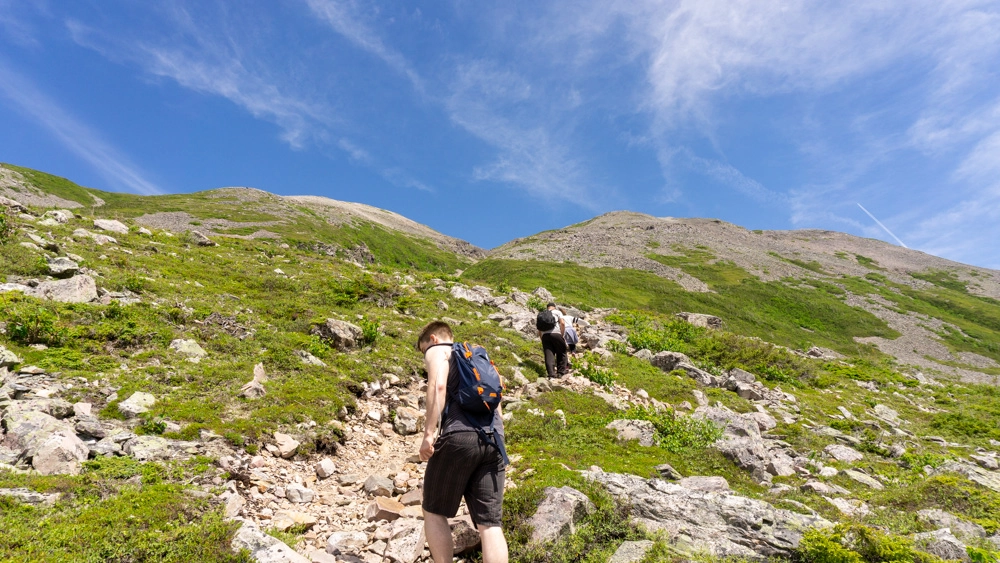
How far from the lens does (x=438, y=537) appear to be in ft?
17.1

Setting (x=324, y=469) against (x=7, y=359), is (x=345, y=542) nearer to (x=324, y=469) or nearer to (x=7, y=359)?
(x=324, y=469)

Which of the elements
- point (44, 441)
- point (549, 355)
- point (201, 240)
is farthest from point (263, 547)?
point (201, 240)

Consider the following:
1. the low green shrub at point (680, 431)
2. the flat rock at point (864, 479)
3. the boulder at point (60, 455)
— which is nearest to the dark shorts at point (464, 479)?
the boulder at point (60, 455)

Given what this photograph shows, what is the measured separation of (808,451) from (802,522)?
790 centimetres

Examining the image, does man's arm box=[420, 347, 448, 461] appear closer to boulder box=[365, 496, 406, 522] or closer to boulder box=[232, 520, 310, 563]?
boulder box=[232, 520, 310, 563]

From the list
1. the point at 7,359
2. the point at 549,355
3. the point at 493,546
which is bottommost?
the point at 493,546

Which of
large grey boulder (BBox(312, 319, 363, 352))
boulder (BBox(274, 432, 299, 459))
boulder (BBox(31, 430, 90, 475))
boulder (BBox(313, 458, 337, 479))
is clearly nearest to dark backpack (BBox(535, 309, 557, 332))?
large grey boulder (BBox(312, 319, 363, 352))

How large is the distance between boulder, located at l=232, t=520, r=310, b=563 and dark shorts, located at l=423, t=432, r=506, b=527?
186cm

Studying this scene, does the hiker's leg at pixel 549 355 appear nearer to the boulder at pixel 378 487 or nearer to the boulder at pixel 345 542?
the boulder at pixel 378 487

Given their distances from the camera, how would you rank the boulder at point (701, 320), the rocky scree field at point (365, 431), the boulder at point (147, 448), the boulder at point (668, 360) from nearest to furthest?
the rocky scree field at point (365, 431)
the boulder at point (147, 448)
the boulder at point (668, 360)
the boulder at point (701, 320)

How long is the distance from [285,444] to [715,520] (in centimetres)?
789

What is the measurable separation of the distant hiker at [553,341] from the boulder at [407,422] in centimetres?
600

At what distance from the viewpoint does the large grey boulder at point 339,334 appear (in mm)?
14258

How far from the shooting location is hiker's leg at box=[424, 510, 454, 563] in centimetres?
512
